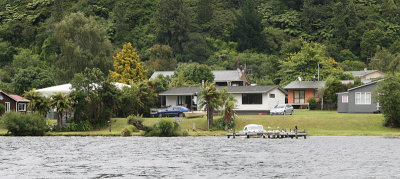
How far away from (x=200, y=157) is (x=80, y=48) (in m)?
71.7

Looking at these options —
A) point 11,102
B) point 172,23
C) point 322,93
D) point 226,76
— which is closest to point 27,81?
point 11,102

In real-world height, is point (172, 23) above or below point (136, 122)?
above

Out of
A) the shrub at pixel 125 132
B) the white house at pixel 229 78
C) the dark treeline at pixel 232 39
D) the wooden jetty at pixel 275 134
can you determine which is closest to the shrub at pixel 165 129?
the shrub at pixel 125 132

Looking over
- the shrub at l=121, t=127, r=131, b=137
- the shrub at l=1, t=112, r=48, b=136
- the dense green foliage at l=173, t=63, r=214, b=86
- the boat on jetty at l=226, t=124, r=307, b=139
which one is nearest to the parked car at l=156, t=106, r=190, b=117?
the shrub at l=121, t=127, r=131, b=137

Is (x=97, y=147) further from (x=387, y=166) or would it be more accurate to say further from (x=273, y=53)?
(x=273, y=53)

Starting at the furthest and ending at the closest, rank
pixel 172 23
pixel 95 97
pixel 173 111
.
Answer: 1. pixel 172 23
2. pixel 173 111
3. pixel 95 97

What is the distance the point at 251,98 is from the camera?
9294 cm

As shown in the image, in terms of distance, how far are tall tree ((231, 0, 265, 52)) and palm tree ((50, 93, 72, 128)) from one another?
361ft

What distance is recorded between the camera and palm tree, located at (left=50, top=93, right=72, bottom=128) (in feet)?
262

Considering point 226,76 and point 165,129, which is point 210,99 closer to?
point 165,129

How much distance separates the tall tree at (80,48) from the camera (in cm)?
12031

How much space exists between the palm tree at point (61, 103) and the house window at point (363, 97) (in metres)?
37.6

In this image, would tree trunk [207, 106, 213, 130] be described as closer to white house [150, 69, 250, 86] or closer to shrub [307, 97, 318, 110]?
shrub [307, 97, 318, 110]

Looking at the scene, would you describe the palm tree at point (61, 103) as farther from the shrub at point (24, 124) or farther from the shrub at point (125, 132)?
the shrub at point (125, 132)
